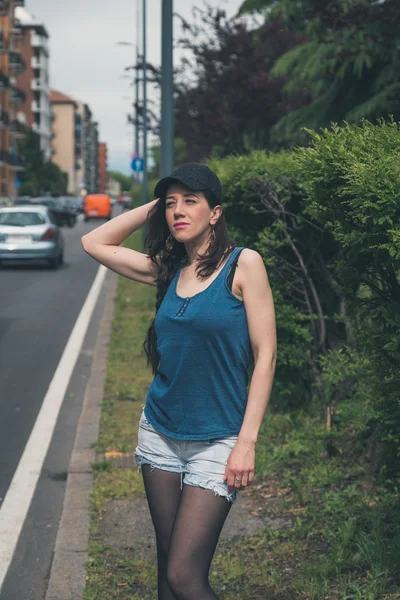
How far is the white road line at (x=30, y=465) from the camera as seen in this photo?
5.58 m

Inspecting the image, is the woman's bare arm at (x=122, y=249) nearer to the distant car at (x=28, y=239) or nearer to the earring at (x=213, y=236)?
the earring at (x=213, y=236)

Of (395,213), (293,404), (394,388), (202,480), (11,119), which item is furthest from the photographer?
(11,119)

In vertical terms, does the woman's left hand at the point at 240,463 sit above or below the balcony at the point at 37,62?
below

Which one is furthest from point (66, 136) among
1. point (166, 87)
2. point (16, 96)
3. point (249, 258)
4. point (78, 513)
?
point (249, 258)

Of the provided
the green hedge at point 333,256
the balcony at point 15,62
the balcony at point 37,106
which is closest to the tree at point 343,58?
the green hedge at point 333,256

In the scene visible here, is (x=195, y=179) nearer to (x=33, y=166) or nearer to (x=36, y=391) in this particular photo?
(x=36, y=391)

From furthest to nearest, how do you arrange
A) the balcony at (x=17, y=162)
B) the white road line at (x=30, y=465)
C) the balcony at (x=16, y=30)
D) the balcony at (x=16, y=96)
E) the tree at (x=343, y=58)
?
1. the balcony at (x=16, y=30)
2. the balcony at (x=16, y=96)
3. the balcony at (x=17, y=162)
4. the tree at (x=343, y=58)
5. the white road line at (x=30, y=465)

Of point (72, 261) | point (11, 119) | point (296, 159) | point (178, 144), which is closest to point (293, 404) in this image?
point (296, 159)

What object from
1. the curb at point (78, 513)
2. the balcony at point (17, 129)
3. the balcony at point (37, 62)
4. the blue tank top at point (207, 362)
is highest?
the balcony at point (37, 62)

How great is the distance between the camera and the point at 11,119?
108 meters

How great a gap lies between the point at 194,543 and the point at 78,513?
2.80 metres

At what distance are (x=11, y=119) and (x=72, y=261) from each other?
80.7 meters

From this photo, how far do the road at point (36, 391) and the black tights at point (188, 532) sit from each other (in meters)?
1.69

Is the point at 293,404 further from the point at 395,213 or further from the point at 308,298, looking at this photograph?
the point at 395,213
